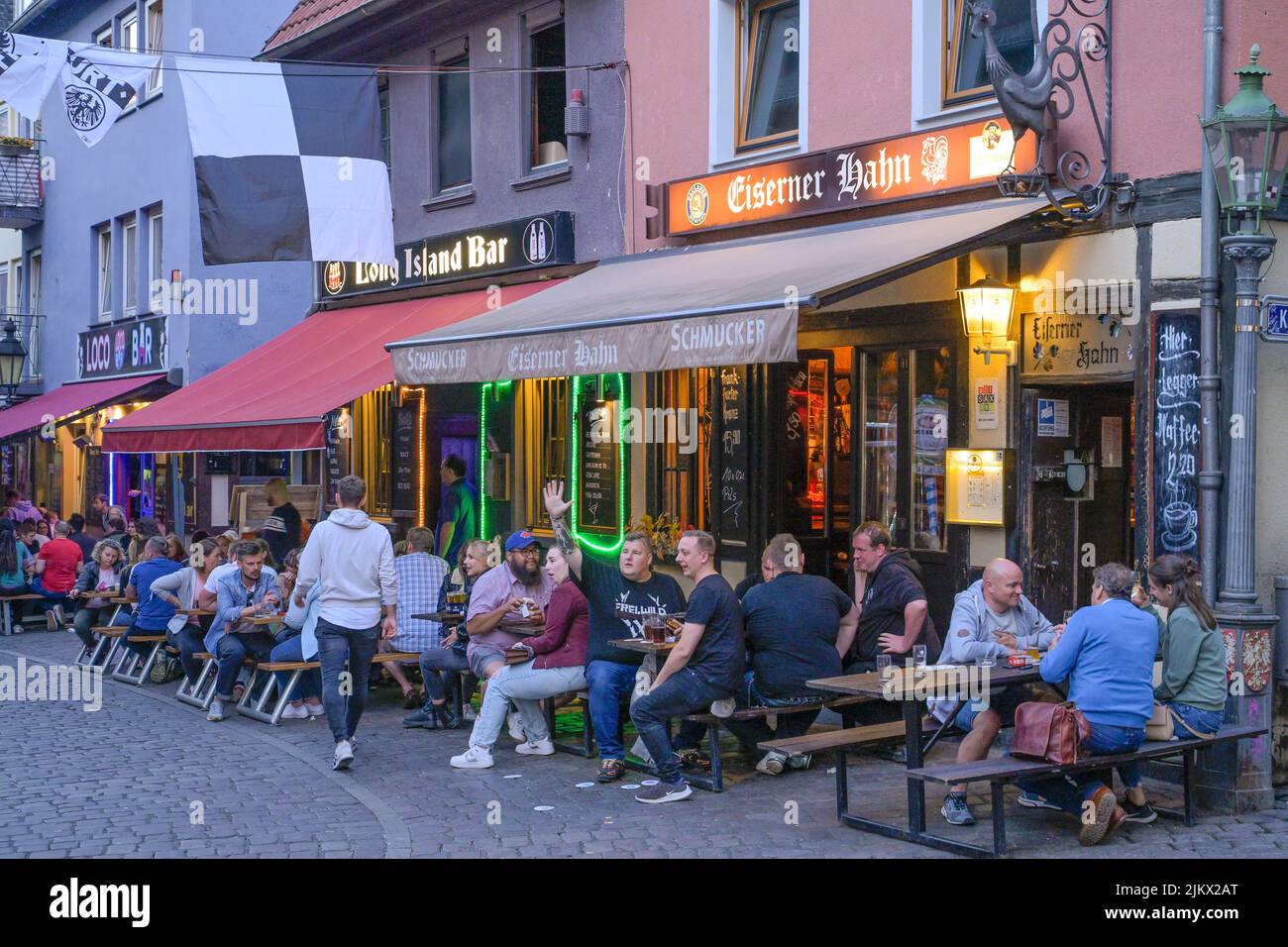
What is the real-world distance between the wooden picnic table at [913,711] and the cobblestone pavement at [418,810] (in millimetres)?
95

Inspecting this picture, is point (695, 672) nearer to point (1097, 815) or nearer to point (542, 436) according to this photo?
point (1097, 815)

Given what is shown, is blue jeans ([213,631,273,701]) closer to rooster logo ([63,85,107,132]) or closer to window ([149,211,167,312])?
rooster logo ([63,85,107,132])

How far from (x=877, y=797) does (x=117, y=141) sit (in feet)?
62.9

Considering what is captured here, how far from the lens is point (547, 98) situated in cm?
1474

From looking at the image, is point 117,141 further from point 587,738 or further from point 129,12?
point 587,738

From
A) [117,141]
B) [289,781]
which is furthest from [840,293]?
[117,141]

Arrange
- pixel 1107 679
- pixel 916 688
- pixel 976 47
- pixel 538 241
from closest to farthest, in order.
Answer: pixel 1107 679 < pixel 916 688 < pixel 976 47 < pixel 538 241

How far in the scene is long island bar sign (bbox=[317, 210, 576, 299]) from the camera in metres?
14.1

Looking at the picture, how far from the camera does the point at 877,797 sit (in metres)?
8.38

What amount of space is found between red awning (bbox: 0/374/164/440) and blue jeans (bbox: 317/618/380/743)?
13.1 metres

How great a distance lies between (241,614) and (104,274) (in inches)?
597

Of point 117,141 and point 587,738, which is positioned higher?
point 117,141

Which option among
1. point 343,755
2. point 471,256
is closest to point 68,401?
point 471,256

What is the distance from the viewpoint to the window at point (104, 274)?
24.5 metres
